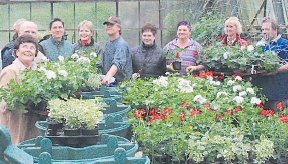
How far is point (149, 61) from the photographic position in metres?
6.27

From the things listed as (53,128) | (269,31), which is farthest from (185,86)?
(53,128)

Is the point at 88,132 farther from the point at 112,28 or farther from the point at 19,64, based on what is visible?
the point at 112,28

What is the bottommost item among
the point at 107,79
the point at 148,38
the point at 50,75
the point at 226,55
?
the point at 107,79

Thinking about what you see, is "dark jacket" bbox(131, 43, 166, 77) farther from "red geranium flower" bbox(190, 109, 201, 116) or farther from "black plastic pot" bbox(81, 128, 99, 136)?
"black plastic pot" bbox(81, 128, 99, 136)

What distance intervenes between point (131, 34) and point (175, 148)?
657 cm

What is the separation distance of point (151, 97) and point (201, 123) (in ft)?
2.74

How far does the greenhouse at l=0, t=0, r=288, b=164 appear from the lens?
265cm

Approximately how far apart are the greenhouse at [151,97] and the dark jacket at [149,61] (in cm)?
1

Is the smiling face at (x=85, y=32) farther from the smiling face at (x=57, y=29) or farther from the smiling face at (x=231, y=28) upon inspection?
the smiling face at (x=231, y=28)

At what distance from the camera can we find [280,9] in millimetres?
8203

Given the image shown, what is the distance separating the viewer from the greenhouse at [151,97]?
8.71 feet

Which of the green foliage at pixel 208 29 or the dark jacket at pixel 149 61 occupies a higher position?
the green foliage at pixel 208 29

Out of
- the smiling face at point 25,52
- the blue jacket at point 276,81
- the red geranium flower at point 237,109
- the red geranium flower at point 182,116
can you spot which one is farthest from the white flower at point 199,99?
the blue jacket at point 276,81

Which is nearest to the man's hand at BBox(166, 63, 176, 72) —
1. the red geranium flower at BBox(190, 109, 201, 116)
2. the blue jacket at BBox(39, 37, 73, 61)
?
the blue jacket at BBox(39, 37, 73, 61)
